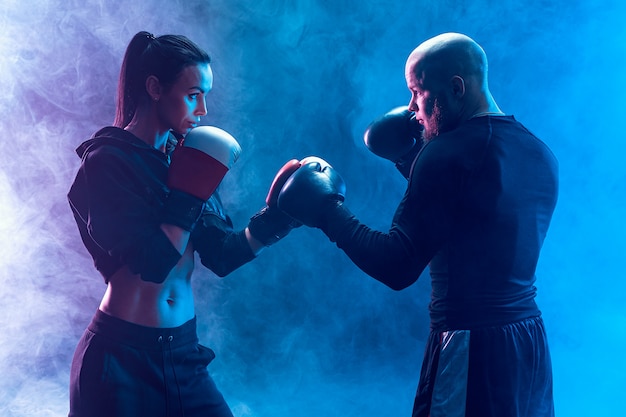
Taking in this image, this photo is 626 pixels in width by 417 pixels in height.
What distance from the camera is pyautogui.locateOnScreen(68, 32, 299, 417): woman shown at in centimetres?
162

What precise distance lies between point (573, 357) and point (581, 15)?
A: 6.50ft

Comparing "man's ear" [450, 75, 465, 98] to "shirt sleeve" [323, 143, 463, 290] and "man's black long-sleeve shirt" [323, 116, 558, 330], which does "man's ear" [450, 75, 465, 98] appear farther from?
"shirt sleeve" [323, 143, 463, 290]

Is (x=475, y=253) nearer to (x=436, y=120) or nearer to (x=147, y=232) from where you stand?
(x=436, y=120)

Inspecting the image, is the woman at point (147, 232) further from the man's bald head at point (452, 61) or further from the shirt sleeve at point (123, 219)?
the man's bald head at point (452, 61)

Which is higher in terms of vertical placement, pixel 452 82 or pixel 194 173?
pixel 452 82

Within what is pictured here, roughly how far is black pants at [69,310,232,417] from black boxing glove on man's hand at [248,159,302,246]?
0.46 metres

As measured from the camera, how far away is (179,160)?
1.72 metres

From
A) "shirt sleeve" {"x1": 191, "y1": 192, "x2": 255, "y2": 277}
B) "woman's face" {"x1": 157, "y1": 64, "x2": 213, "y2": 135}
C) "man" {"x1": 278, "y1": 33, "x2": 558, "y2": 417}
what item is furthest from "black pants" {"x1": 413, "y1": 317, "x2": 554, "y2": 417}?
"woman's face" {"x1": 157, "y1": 64, "x2": 213, "y2": 135}

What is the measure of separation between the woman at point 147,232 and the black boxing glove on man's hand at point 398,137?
62 centimetres

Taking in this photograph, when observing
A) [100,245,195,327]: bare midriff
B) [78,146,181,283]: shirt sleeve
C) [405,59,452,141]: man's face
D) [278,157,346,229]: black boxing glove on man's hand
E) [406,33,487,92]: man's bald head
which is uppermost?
[406,33,487,92]: man's bald head

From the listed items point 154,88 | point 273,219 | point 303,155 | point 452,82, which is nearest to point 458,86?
point 452,82

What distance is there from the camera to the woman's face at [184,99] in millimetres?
1816

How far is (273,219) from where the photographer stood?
2057mm

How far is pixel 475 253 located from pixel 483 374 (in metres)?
0.34
